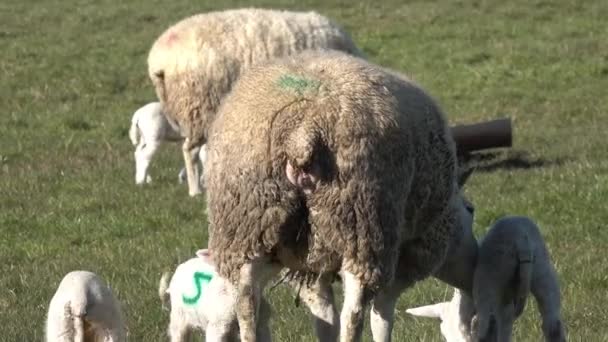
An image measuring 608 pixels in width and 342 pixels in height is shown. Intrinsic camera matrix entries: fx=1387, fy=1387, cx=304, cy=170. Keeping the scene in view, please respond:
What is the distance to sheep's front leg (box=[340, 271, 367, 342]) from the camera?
189 inches

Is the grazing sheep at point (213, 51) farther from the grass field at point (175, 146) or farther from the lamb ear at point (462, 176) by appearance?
the lamb ear at point (462, 176)

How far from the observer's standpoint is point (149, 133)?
13.6m

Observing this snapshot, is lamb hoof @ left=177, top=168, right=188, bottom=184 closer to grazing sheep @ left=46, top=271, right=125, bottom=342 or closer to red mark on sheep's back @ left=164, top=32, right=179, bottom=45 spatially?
red mark on sheep's back @ left=164, top=32, right=179, bottom=45

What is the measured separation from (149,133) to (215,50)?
2.28 meters

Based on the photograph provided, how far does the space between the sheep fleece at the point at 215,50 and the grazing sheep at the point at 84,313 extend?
242 inches

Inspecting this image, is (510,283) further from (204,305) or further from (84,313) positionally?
(84,313)

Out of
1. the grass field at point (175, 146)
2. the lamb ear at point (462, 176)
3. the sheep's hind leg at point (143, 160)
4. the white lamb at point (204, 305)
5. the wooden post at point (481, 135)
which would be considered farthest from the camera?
the sheep's hind leg at point (143, 160)

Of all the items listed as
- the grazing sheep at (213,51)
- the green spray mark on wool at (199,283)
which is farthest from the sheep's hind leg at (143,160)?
the green spray mark on wool at (199,283)

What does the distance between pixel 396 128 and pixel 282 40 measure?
22.3 ft

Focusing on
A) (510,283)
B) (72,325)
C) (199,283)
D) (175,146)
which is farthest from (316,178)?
(175,146)

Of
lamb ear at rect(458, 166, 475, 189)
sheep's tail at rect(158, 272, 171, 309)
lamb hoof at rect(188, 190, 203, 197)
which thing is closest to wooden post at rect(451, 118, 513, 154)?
lamb ear at rect(458, 166, 475, 189)

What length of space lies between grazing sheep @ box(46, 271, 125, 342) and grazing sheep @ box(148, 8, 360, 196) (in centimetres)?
609

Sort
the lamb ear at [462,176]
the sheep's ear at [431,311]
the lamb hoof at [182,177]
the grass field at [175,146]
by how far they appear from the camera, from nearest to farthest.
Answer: the lamb ear at [462,176], the sheep's ear at [431,311], the grass field at [175,146], the lamb hoof at [182,177]

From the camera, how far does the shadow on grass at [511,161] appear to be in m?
12.9
